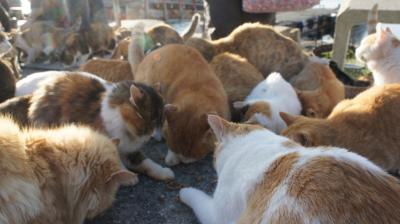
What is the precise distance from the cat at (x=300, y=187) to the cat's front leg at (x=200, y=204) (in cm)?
15

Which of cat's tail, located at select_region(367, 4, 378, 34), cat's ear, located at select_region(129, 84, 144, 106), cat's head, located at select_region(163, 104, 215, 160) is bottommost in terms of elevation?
cat's head, located at select_region(163, 104, 215, 160)

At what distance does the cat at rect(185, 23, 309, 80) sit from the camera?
481 cm

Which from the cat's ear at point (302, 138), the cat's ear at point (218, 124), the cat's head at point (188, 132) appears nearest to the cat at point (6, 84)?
the cat's head at point (188, 132)

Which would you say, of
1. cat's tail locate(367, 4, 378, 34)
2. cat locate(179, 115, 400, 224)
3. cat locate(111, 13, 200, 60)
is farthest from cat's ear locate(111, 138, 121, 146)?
cat's tail locate(367, 4, 378, 34)

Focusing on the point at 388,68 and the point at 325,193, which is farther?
the point at 388,68

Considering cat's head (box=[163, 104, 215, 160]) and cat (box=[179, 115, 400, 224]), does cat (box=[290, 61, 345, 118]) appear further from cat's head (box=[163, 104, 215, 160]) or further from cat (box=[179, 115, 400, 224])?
cat (box=[179, 115, 400, 224])

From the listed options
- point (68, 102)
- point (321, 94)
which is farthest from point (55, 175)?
point (321, 94)

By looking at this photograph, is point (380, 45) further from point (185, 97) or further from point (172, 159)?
point (172, 159)

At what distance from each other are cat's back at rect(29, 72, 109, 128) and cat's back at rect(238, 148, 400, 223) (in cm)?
153

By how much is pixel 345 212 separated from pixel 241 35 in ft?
12.3

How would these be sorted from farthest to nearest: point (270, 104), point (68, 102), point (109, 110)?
point (270, 104)
point (68, 102)
point (109, 110)

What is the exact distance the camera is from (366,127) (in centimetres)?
287

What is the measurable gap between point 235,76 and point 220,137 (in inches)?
83.0

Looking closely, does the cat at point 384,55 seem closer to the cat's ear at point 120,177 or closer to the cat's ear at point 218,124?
the cat's ear at point 218,124
